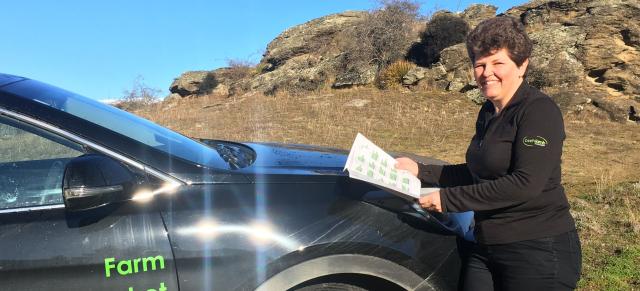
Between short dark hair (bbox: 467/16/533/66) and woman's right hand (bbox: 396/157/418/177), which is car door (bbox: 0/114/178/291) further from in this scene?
short dark hair (bbox: 467/16/533/66)

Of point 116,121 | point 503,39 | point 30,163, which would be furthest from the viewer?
point 116,121

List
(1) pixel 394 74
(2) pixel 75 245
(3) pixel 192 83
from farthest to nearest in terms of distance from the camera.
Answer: (3) pixel 192 83 < (1) pixel 394 74 < (2) pixel 75 245

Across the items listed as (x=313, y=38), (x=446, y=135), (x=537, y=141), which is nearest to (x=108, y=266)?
(x=537, y=141)

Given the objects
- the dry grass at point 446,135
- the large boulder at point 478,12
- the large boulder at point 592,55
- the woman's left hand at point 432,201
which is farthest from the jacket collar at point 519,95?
the large boulder at point 478,12

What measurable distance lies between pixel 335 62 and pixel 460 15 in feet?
16.9

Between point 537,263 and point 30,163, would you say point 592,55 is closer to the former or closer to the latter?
point 537,263

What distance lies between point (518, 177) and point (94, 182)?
164 centimetres

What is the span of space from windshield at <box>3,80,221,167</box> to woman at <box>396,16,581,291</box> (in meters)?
1.13

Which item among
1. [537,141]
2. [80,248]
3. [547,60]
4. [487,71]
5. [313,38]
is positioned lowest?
[80,248]

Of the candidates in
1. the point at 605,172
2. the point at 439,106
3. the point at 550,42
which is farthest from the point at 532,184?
the point at 550,42

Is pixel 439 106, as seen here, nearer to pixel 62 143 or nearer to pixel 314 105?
pixel 314 105

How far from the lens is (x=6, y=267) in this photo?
1762 millimetres

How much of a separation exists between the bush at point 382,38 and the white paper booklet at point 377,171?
15.3 m

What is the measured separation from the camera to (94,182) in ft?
6.03
